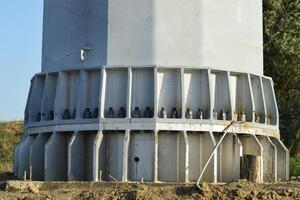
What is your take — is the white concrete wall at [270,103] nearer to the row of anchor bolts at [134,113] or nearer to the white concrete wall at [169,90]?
the white concrete wall at [169,90]

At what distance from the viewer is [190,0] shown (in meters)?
21.8

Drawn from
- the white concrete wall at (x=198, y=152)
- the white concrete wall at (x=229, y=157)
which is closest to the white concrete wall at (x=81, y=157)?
the white concrete wall at (x=198, y=152)

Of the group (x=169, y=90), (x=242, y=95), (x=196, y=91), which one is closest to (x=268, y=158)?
(x=242, y=95)

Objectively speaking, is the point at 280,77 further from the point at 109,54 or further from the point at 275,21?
the point at 109,54

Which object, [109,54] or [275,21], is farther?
[275,21]

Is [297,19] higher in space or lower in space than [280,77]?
higher

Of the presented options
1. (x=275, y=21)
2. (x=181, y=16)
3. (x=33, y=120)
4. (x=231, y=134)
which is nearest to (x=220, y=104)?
(x=231, y=134)

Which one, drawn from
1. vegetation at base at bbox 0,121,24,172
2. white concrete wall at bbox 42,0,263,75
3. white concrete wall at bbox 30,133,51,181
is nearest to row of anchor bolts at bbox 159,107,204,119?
white concrete wall at bbox 42,0,263,75

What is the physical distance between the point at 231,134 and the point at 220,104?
3.07 feet

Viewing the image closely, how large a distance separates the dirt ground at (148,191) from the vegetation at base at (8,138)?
28483 mm

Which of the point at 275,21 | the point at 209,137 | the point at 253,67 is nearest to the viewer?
the point at 209,137

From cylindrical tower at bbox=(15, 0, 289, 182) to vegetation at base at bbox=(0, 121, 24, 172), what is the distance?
25792 mm

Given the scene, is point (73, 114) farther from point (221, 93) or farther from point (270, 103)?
point (270, 103)

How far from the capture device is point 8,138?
53.6 meters
